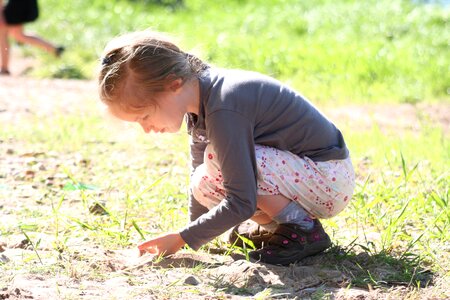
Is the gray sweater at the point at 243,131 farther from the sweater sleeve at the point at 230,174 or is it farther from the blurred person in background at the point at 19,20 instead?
the blurred person in background at the point at 19,20

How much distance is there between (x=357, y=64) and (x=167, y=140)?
2.90 m

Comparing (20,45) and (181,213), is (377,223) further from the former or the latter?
(20,45)

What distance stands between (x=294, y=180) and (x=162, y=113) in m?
0.55

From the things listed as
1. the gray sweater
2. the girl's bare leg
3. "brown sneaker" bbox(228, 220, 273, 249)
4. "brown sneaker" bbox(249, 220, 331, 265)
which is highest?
the gray sweater

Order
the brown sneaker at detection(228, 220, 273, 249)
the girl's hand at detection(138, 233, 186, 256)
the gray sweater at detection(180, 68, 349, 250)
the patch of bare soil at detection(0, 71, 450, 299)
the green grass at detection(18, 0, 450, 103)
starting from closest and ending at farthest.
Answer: the patch of bare soil at detection(0, 71, 450, 299), the gray sweater at detection(180, 68, 349, 250), the girl's hand at detection(138, 233, 186, 256), the brown sneaker at detection(228, 220, 273, 249), the green grass at detection(18, 0, 450, 103)

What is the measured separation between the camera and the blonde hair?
2.91m

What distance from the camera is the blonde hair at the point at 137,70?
2906 millimetres

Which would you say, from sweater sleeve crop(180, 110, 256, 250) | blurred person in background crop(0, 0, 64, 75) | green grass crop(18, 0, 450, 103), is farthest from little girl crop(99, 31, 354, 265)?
blurred person in background crop(0, 0, 64, 75)

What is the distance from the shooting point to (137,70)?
9.53 ft

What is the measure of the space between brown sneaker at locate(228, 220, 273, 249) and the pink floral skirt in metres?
0.20

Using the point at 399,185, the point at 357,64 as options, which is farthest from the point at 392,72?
the point at 399,185

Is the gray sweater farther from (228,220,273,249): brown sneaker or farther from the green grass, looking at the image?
the green grass

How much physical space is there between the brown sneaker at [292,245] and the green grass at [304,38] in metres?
2.84

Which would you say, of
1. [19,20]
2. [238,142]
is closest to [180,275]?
[238,142]
